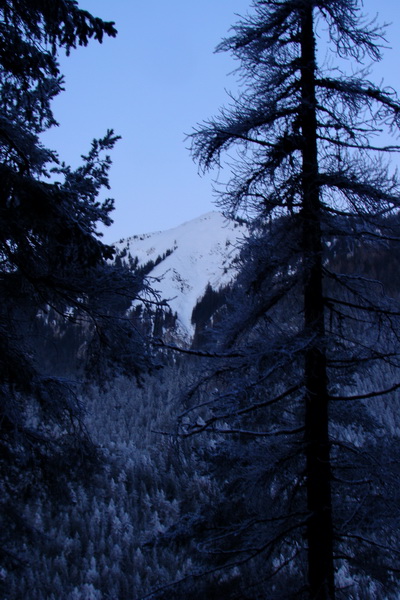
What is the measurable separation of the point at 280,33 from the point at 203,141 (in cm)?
Result: 167

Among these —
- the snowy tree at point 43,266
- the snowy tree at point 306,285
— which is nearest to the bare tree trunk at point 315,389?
the snowy tree at point 306,285

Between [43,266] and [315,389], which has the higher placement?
[43,266]

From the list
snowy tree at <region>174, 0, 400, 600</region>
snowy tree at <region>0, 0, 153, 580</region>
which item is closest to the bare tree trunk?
snowy tree at <region>174, 0, 400, 600</region>

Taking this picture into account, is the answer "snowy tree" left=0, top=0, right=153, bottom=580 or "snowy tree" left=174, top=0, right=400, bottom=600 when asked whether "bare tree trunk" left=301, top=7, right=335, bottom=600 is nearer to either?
"snowy tree" left=174, top=0, right=400, bottom=600

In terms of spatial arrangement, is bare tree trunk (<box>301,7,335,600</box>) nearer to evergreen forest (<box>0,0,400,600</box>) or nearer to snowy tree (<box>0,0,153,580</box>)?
evergreen forest (<box>0,0,400,600</box>)

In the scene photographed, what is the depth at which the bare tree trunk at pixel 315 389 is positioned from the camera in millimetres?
4633

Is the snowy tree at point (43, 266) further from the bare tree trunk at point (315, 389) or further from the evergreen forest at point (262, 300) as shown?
the bare tree trunk at point (315, 389)

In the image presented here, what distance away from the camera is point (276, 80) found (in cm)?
511

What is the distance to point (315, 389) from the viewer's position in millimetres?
4789

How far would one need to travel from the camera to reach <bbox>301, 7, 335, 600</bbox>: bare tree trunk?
182 inches

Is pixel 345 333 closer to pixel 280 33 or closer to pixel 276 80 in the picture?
pixel 276 80

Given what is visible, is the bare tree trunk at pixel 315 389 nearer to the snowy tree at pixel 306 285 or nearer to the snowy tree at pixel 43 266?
the snowy tree at pixel 306 285

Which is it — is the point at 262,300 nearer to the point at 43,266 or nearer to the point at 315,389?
the point at 315,389

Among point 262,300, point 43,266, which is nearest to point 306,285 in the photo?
point 262,300
